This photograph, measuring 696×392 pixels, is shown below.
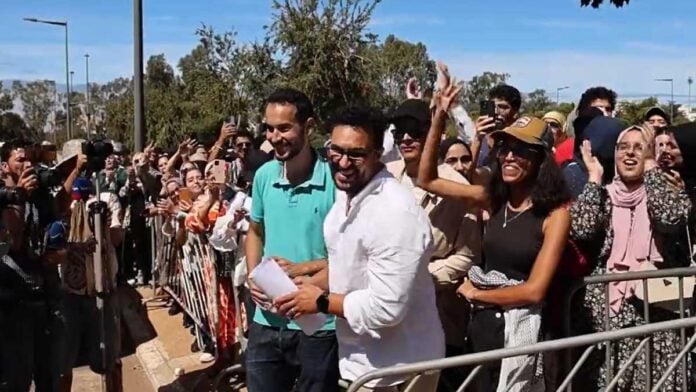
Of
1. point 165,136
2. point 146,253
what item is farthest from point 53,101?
point 146,253

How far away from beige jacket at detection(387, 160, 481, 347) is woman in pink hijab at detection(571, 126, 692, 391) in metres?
0.51

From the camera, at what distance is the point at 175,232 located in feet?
25.9

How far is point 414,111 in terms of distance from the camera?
13.6 feet

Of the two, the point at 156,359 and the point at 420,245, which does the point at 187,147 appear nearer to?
the point at 156,359

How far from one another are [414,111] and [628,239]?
1.22m

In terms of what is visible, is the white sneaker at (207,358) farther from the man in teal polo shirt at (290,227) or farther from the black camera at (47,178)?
the man in teal polo shirt at (290,227)

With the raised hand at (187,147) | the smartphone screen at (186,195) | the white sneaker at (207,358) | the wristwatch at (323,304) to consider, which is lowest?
the white sneaker at (207,358)

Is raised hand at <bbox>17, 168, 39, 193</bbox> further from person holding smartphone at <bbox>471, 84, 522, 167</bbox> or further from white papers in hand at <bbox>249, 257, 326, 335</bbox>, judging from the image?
person holding smartphone at <bbox>471, 84, 522, 167</bbox>

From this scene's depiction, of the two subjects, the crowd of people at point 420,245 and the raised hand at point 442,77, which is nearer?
the crowd of people at point 420,245

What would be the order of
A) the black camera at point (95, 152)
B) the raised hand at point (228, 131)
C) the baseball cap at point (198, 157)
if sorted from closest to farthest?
the black camera at point (95, 152) → the raised hand at point (228, 131) → the baseball cap at point (198, 157)

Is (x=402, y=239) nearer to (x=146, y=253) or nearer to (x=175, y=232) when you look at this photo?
(x=175, y=232)

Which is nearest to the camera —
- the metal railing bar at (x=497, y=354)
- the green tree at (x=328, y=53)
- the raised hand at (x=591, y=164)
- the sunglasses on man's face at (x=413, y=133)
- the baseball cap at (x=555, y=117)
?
the metal railing bar at (x=497, y=354)

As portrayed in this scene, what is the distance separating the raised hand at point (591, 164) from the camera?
387cm

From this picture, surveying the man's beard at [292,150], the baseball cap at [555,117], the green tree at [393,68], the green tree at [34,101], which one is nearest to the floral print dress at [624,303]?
the man's beard at [292,150]
